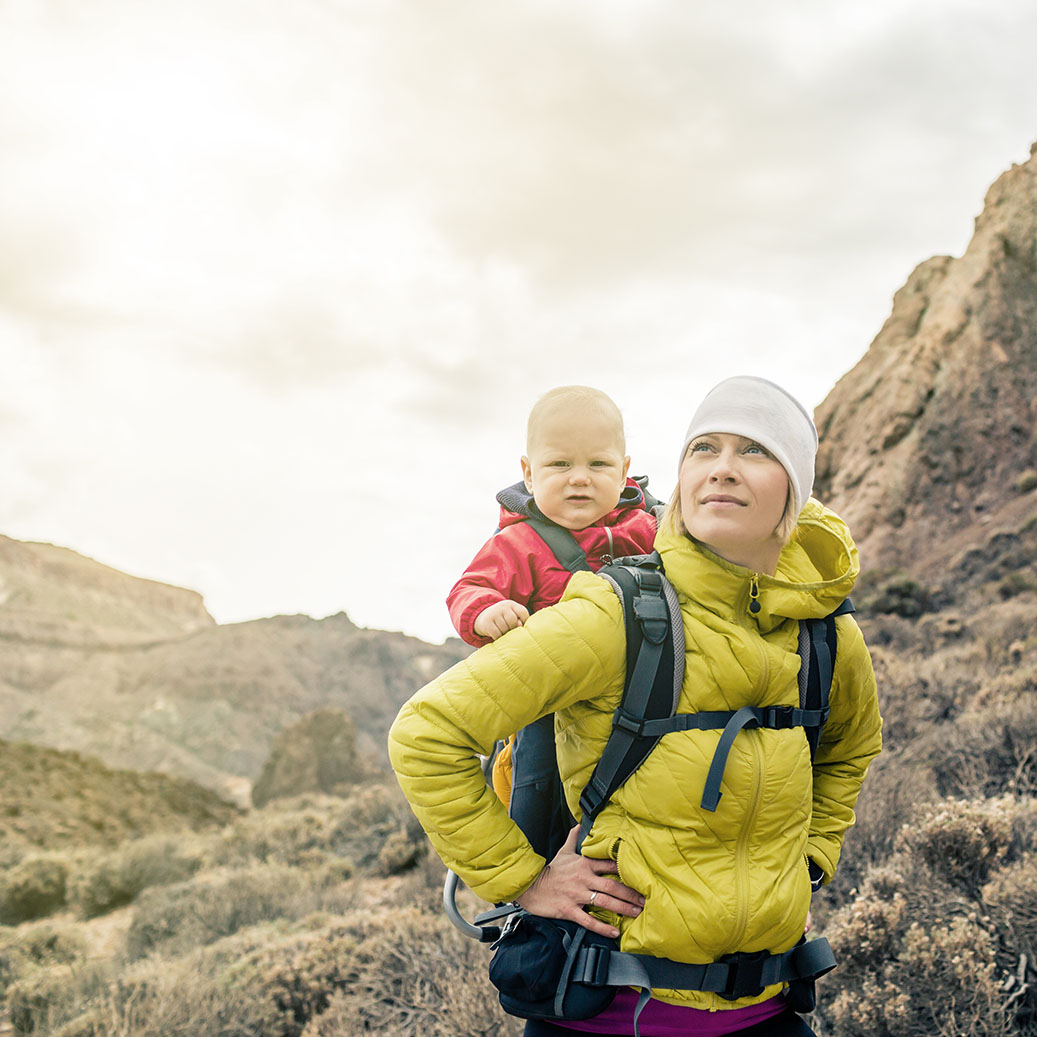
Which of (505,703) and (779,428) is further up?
(779,428)

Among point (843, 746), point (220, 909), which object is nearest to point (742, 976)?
point (843, 746)

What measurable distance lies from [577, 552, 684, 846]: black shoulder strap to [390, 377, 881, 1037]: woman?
0.09 ft

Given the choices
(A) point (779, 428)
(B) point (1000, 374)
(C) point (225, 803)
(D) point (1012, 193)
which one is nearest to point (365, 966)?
→ (A) point (779, 428)

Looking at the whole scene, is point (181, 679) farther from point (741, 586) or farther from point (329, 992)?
point (741, 586)

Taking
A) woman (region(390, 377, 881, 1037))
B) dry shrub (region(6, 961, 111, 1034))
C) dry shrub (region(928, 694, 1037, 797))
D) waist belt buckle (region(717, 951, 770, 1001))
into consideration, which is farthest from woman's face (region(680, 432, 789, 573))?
dry shrub (region(6, 961, 111, 1034))

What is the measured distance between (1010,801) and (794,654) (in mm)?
3305

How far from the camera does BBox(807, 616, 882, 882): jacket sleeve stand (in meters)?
1.59

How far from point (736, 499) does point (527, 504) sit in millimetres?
574

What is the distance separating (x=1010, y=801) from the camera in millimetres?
3816

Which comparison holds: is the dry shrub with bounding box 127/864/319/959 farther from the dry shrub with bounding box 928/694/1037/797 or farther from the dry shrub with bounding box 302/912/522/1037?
the dry shrub with bounding box 928/694/1037/797

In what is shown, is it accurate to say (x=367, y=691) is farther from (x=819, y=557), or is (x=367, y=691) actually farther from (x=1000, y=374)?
(x=819, y=557)

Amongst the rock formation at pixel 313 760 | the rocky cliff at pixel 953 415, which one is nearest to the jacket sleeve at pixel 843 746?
the rocky cliff at pixel 953 415

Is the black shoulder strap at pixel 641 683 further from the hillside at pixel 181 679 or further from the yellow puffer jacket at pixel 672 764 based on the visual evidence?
the hillside at pixel 181 679

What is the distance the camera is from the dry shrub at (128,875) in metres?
9.62
